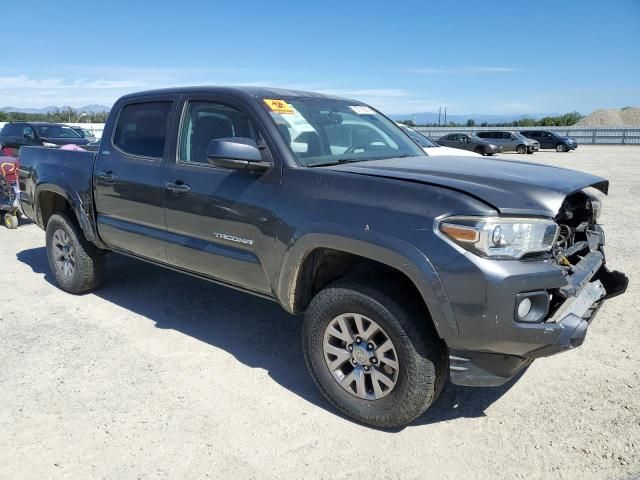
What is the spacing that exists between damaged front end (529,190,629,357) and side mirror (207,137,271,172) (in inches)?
70.3

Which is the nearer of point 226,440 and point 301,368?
point 226,440

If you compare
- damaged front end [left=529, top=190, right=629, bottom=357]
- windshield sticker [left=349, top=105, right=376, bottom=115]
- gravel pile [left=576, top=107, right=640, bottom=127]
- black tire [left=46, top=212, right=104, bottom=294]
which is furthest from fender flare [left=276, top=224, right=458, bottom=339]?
gravel pile [left=576, top=107, right=640, bottom=127]

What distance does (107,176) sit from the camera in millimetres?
4750

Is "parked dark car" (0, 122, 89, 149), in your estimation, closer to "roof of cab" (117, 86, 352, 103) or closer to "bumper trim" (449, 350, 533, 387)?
"roof of cab" (117, 86, 352, 103)

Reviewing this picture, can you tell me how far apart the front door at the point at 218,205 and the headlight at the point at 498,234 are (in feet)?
3.93

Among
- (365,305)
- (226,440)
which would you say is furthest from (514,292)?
(226,440)

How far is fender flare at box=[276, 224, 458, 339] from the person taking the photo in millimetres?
2730

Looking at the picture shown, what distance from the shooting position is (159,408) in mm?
3383

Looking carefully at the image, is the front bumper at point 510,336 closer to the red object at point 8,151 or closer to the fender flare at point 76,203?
the fender flare at point 76,203

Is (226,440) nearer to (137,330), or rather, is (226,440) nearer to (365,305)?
(365,305)

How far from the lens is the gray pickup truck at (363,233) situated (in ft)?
8.85

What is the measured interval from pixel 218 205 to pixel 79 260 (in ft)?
7.59

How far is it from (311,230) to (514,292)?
1.16 meters

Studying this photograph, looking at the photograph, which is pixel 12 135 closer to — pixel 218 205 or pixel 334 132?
pixel 218 205
